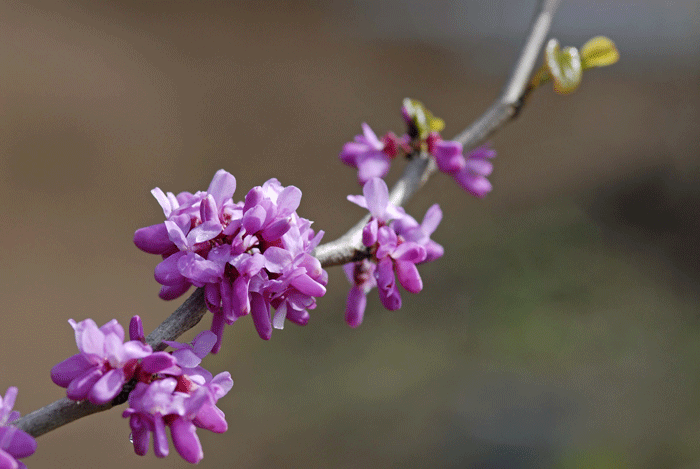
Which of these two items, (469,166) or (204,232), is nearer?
(204,232)

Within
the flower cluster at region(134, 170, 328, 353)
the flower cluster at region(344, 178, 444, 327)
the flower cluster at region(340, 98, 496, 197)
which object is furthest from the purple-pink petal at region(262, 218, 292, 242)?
the flower cluster at region(340, 98, 496, 197)

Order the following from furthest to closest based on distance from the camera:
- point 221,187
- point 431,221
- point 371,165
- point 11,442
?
point 371,165, point 431,221, point 221,187, point 11,442

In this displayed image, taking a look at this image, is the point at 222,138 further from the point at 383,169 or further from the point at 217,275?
the point at 217,275

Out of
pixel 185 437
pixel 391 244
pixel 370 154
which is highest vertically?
pixel 370 154

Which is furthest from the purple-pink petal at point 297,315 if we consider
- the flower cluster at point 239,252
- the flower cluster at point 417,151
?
the flower cluster at point 417,151

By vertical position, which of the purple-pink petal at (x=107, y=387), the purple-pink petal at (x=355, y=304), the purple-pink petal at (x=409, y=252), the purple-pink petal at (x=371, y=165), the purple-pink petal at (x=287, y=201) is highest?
the purple-pink petal at (x=371, y=165)

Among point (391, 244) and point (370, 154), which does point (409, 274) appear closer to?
point (391, 244)

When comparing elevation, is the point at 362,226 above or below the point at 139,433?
above

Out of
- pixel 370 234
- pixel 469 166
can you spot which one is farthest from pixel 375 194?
pixel 469 166

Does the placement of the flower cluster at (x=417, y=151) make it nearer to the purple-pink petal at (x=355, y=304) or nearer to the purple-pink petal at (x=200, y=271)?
the purple-pink petal at (x=355, y=304)
